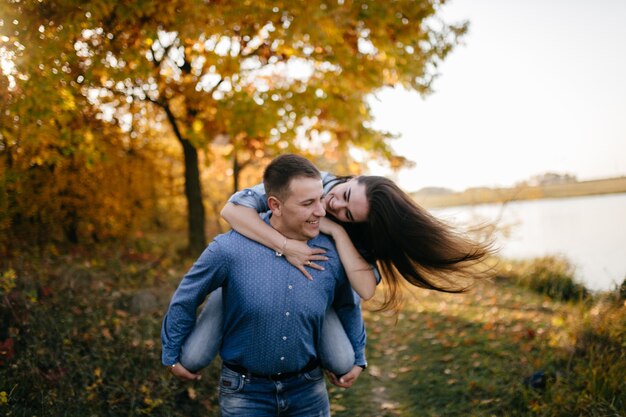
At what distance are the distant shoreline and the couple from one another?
2.27ft

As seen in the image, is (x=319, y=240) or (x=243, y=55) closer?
(x=319, y=240)

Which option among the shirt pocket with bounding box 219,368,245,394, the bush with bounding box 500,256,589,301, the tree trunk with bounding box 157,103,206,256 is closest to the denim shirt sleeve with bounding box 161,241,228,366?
the shirt pocket with bounding box 219,368,245,394

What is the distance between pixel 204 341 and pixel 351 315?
904 millimetres

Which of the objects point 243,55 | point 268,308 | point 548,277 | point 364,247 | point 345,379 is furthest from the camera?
point 548,277

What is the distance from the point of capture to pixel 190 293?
8.73 feet

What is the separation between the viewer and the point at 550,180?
1002 centimetres

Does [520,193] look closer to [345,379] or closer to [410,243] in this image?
[410,243]

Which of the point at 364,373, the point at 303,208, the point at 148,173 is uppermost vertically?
the point at 148,173

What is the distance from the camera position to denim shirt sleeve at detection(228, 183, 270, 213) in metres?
3.16

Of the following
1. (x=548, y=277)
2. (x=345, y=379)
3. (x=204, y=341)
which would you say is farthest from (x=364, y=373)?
(x=548, y=277)

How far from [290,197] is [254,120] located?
14.8ft

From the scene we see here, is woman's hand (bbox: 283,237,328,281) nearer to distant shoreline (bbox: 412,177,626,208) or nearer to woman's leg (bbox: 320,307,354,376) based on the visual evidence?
woman's leg (bbox: 320,307,354,376)

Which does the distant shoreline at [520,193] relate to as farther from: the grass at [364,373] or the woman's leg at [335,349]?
the grass at [364,373]

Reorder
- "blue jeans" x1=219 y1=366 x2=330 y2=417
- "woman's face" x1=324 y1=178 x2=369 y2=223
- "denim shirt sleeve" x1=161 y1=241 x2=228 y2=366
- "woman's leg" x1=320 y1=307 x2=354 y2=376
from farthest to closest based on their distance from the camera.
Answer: "woman's face" x1=324 y1=178 x2=369 y2=223
"woman's leg" x1=320 y1=307 x2=354 y2=376
"blue jeans" x1=219 y1=366 x2=330 y2=417
"denim shirt sleeve" x1=161 y1=241 x2=228 y2=366
